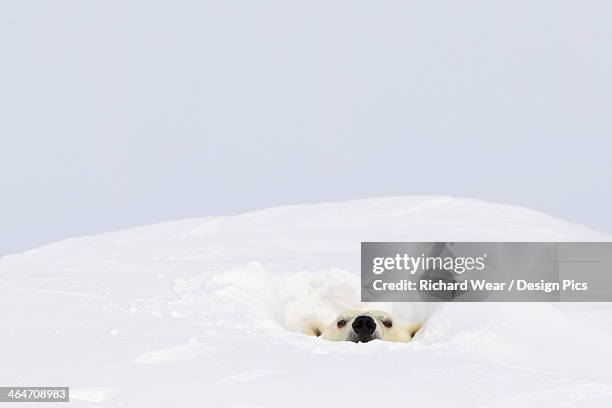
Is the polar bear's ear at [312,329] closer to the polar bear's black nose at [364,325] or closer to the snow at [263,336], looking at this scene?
the snow at [263,336]

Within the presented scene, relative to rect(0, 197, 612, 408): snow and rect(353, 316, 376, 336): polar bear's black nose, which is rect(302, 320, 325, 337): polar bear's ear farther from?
rect(353, 316, 376, 336): polar bear's black nose

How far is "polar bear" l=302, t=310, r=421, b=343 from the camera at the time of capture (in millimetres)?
8383

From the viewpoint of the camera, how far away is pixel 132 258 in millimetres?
10750

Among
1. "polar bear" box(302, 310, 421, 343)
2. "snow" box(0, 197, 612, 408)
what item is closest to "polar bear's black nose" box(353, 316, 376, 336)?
"polar bear" box(302, 310, 421, 343)

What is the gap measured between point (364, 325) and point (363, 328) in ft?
0.12

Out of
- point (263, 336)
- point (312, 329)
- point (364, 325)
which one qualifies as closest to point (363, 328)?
point (364, 325)

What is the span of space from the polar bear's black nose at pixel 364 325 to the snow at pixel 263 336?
0.78m

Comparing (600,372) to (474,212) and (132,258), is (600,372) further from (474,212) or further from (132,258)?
(474,212)

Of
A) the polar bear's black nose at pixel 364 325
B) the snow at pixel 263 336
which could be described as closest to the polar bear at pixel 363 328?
the polar bear's black nose at pixel 364 325

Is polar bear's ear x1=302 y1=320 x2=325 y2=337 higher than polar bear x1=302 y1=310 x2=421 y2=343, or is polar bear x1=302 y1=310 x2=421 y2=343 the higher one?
polar bear x1=302 y1=310 x2=421 y2=343

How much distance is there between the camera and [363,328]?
8406 mm

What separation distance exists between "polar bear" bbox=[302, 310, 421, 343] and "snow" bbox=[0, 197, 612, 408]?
1.33 ft

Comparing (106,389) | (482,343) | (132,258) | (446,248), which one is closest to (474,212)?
(446,248)

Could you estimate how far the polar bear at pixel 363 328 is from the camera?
27.5 feet
